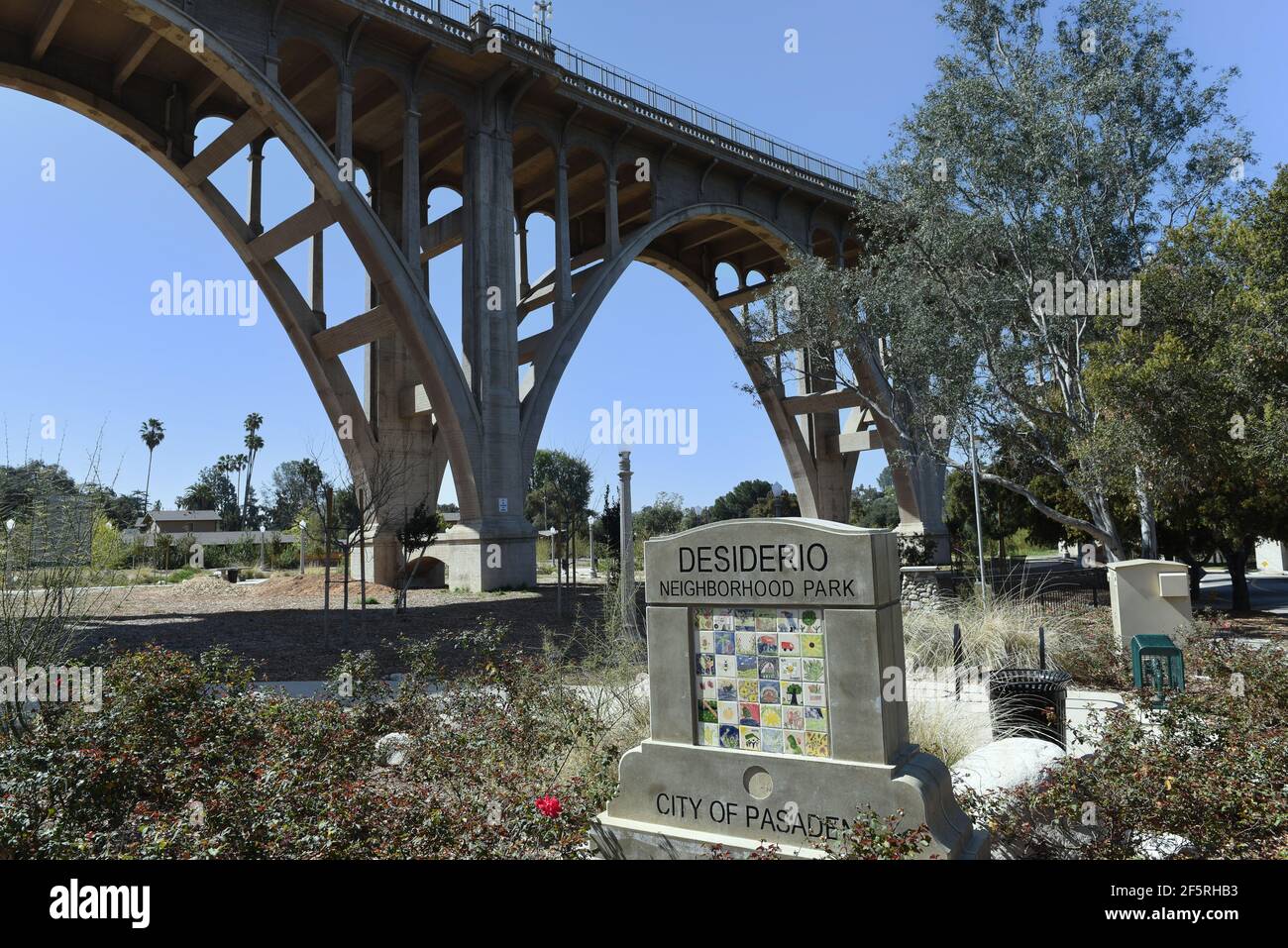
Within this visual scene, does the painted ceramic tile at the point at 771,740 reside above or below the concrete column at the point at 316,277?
below

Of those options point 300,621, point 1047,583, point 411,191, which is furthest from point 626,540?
point 1047,583

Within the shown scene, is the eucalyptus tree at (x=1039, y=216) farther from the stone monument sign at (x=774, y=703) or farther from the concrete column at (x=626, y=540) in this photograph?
the stone monument sign at (x=774, y=703)

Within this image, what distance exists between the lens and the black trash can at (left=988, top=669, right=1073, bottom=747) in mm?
6691

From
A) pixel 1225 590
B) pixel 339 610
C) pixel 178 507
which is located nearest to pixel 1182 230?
pixel 1225 590

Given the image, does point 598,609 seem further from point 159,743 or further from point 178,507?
point 178,507

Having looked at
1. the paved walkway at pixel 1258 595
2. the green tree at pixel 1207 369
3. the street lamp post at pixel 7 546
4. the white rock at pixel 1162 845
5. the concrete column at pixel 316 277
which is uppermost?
the concrete column at pixel 316 277

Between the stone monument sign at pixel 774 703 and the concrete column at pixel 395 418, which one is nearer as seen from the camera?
the stone monument sign at pixel 774 703

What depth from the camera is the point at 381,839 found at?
4258 millimetres

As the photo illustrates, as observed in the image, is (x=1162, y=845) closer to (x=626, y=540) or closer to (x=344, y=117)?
(x=626, y=540)

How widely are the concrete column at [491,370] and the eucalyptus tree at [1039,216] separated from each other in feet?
36.6

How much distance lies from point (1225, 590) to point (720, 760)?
92.1 ft

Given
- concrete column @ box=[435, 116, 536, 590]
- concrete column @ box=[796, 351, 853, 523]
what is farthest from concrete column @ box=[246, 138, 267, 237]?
concrete column @ box=[796, 351, 853, 523]

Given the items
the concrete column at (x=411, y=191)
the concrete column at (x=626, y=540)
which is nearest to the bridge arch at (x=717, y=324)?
the concrete column at (x=411, y=191)

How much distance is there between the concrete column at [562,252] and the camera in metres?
26.7
